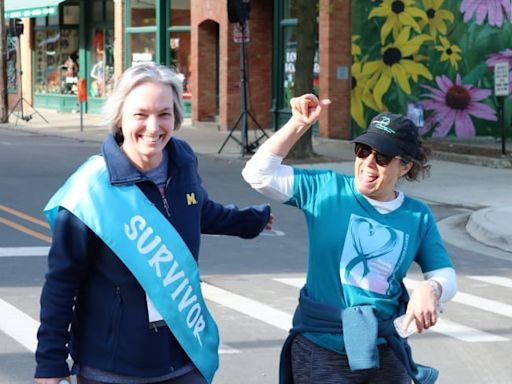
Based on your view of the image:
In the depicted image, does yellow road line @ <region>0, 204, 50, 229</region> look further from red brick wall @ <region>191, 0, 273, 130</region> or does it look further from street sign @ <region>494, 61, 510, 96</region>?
red brick wall @ <region>191, 0, 273, 130</region>

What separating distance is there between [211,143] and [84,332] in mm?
24853

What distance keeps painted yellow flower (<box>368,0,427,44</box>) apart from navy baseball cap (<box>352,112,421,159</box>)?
23183 millimetres

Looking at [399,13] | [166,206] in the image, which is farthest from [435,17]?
[166,206]

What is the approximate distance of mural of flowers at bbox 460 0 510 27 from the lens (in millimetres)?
26609

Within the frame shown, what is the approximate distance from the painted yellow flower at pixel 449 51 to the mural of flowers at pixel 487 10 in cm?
63

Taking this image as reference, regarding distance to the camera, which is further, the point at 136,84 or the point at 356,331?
the point at 356,331

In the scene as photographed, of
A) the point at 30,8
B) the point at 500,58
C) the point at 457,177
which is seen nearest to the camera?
the point at 457,177

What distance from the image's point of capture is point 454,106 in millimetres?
27047

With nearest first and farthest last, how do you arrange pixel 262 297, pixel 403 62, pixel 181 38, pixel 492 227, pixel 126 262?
pixel 126 262
pixel 262 297
pixel 492 227
pixel 403 62
pixel 181 38

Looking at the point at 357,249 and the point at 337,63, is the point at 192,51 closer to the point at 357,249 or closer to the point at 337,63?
the point at 337,63

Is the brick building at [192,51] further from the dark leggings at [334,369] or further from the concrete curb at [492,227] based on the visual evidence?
the dark leggings at [334,369]

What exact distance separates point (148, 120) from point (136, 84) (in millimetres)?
128

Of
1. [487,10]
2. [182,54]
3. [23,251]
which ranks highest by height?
[487,10]

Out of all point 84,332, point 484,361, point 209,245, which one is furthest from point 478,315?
point 84,332
